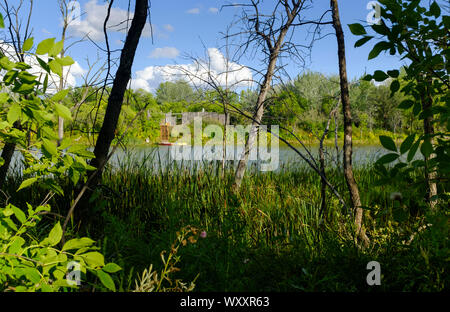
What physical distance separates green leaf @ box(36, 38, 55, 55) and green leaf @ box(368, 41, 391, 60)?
138 centimetres

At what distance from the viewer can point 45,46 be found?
1.25 metres

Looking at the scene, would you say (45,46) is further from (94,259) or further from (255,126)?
(255,126)

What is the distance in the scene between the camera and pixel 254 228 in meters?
3.00

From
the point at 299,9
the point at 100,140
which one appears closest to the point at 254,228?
the point at 100,140

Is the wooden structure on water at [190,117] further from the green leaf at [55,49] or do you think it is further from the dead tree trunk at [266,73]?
the green leaf at [55,49]

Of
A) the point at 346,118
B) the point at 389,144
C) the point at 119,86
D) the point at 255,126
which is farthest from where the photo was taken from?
the point at 255,126

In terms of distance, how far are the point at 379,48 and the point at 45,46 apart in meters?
1.42

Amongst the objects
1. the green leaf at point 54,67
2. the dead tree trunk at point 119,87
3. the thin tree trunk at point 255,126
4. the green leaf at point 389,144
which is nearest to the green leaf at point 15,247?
the green leaf at point 54,67

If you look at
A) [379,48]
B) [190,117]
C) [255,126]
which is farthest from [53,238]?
[190,117]

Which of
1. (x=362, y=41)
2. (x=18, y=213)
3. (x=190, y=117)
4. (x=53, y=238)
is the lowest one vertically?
(x=53, y=238)

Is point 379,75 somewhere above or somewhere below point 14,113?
above

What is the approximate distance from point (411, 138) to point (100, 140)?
2205 mm

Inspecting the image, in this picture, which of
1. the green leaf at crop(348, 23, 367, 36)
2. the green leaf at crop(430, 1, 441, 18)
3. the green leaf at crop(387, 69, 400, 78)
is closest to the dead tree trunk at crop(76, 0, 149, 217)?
the green leaf at crop(348, 23, 367, 36)

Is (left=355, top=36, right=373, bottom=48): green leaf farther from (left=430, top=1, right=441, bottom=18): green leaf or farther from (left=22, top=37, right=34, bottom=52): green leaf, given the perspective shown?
(left=22, top=37, right=34, bottom=52): green leaf
